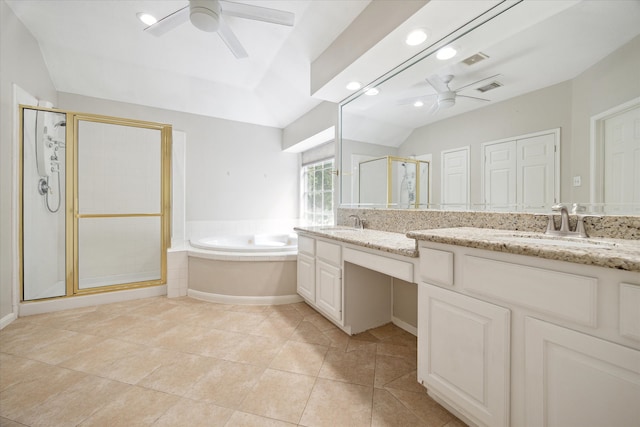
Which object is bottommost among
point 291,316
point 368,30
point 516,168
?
point 291,316

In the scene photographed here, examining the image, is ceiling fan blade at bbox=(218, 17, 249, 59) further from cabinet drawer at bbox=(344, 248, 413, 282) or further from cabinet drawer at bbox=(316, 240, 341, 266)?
cabinet drawer at bbox=(344, 248, 413, 282)

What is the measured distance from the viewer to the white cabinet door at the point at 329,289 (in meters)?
2.01

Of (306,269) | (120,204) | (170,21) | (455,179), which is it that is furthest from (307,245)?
(120,204)

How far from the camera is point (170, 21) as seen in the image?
6.64 ft

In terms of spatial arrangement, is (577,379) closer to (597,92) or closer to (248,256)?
(597,92)

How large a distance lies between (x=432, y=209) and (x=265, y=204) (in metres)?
3.07

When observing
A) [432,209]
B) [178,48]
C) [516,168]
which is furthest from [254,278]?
[178,48]

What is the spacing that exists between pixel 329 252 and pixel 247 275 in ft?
3.51

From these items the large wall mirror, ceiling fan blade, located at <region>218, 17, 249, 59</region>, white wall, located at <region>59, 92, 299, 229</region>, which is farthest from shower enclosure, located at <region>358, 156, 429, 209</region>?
white wall, located at <region>59, 92, 299, 229</region>

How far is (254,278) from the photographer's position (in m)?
2.70

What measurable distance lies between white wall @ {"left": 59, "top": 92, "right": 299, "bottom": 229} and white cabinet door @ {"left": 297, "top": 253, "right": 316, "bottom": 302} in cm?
203

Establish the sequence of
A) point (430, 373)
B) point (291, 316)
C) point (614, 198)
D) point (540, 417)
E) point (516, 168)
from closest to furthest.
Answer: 1. point (540, 417)
2. point (614, 198)
3. point (430, 373)
4. point (516, 168)
5. point (291, 316)

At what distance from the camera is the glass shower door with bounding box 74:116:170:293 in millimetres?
2836

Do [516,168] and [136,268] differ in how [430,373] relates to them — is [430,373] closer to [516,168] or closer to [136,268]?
[516,168]
